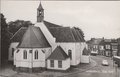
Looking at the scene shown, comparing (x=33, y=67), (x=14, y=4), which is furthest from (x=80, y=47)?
(x=14, y=4)

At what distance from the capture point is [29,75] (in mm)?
11328

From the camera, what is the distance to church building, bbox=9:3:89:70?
498 inches

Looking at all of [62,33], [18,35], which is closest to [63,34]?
[62,33]

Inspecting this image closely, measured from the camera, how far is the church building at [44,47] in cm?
1265

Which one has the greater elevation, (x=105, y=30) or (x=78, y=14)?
(x=78, y=14)

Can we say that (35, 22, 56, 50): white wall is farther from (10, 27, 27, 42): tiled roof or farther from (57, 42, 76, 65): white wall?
(10, 27, 27, 42): tiled roof

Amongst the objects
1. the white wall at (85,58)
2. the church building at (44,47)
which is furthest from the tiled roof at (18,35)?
the white wall at (85,58)

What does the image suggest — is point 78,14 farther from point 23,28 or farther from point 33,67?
point 23,28

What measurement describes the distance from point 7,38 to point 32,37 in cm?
207

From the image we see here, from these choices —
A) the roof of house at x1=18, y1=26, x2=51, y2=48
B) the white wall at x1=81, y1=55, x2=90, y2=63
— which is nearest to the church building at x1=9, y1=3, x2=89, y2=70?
the roof of house at x1=18, y1=26, x2=51, y2=48

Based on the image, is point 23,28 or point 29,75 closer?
point 29,75

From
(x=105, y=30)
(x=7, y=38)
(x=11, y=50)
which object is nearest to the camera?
(x=105, y=30)

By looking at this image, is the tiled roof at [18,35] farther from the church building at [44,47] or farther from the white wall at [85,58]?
the white wall at [85,58]

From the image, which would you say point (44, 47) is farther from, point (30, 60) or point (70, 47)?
point (70, 47)
